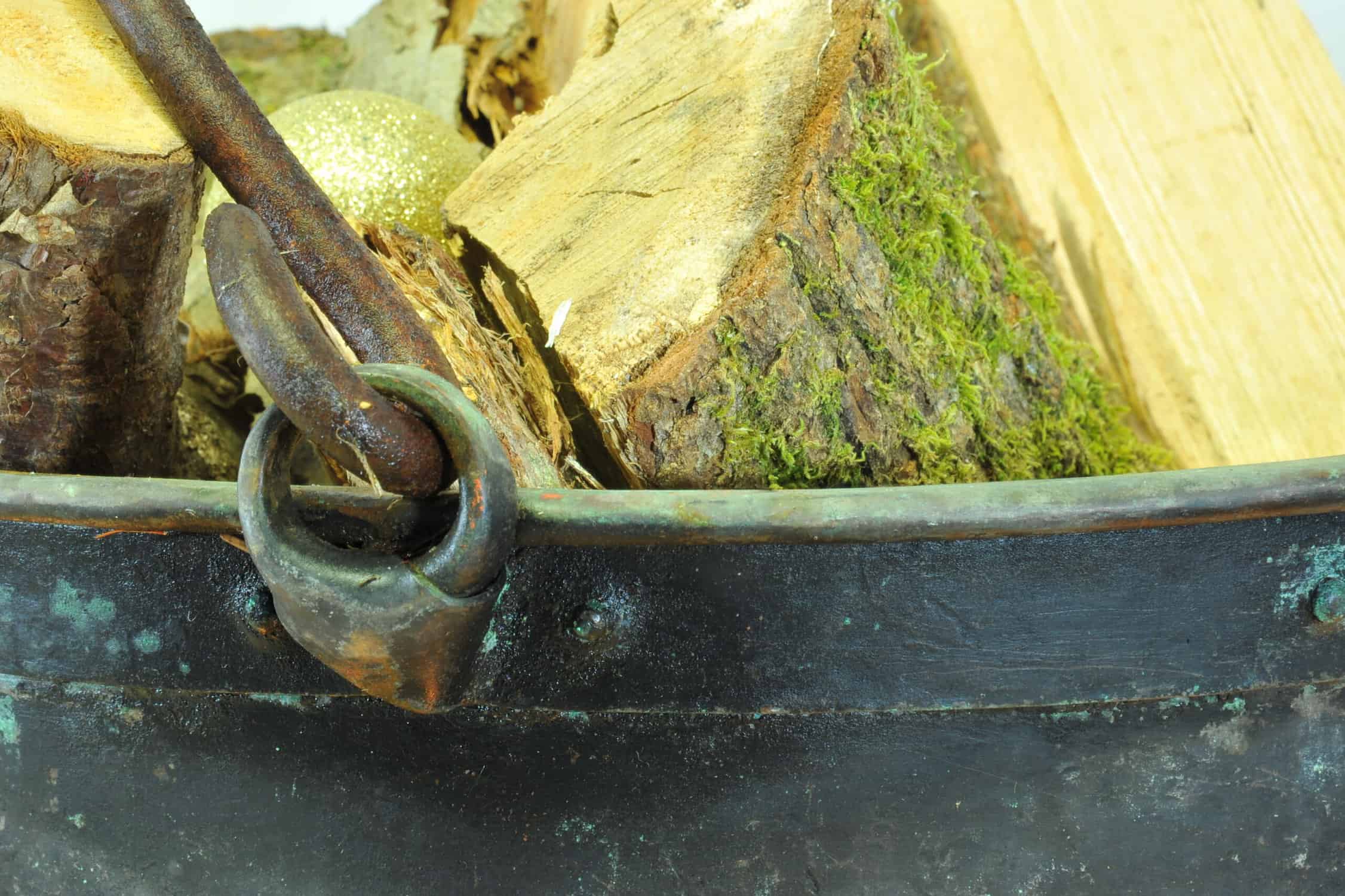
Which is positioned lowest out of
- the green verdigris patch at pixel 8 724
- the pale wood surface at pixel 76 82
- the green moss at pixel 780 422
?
the green moss at pixel 780 422

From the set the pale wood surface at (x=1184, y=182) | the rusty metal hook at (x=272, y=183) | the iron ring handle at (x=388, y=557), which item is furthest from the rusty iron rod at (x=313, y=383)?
the pale wood surface at (x=1184, y=182)

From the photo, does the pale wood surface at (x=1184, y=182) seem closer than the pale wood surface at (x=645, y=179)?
No

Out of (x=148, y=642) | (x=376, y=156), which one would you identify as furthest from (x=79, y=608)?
(x=376, y=156)

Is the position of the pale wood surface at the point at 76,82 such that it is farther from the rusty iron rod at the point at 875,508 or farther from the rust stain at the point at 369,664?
the rust stain at the point at 369,664

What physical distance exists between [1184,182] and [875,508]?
79 centimetres

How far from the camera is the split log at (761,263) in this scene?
2.96 feet

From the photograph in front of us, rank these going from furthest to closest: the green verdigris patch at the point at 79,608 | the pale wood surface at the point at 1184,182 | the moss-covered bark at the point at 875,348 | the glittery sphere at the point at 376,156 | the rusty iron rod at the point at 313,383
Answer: the glittery sphere at the point at 376,156 < the pale wood surface at the point at 1184,182 < the moss-covered bark at the point at 875,348 < the green verdigris patch at the point at 79,608 < the rusty iron rod at the point at 313,383

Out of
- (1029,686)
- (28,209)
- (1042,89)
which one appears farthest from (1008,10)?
(28,209)

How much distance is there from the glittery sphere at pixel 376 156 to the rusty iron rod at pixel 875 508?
0.68 metres

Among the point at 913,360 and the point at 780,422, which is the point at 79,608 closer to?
the point at 780,422

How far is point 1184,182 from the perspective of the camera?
1.23 m

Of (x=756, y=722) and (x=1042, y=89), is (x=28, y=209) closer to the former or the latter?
(x=756, y=722)

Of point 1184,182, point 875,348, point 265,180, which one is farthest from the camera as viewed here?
point 1184,182

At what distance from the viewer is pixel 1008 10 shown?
1.26m
